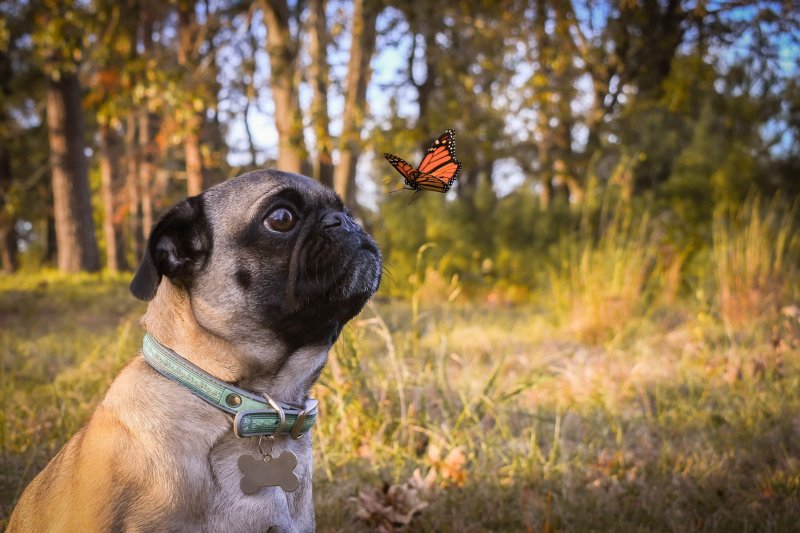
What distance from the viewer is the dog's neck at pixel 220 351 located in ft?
7.54

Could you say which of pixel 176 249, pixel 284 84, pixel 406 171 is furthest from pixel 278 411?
pixel 284 84

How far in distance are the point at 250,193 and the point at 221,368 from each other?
70 cm

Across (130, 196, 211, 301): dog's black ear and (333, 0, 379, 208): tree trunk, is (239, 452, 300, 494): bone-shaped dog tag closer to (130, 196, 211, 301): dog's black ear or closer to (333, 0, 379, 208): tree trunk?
(130, 196, 211, 301): dog's black ear

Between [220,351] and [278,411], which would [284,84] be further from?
[278,411]

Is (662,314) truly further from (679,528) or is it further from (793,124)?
(793,124)

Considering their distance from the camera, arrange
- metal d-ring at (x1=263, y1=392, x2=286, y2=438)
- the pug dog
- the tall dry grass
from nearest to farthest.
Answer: the pug dog, metal d-ring at (x1=263, y1=392, x2=286, y2=438), the tall dry grass

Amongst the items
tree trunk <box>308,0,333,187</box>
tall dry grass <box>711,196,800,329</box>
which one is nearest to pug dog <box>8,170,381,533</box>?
tree trunk <box>308,0,333,187</box>

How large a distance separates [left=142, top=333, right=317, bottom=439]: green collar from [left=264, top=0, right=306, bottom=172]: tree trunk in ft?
20.3

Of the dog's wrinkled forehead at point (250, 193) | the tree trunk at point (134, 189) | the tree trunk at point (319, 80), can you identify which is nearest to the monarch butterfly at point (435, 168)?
the dog's wrinkled forehead at point (250, 193)

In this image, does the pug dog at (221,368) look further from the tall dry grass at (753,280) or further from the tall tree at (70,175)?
the tall tree at (70,175)

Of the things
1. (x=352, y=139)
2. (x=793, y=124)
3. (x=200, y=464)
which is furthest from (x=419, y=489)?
(x=793, y=124)

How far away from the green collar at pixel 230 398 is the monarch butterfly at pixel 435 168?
97 cm

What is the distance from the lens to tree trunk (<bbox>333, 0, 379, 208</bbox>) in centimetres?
843

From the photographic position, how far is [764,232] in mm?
7375
